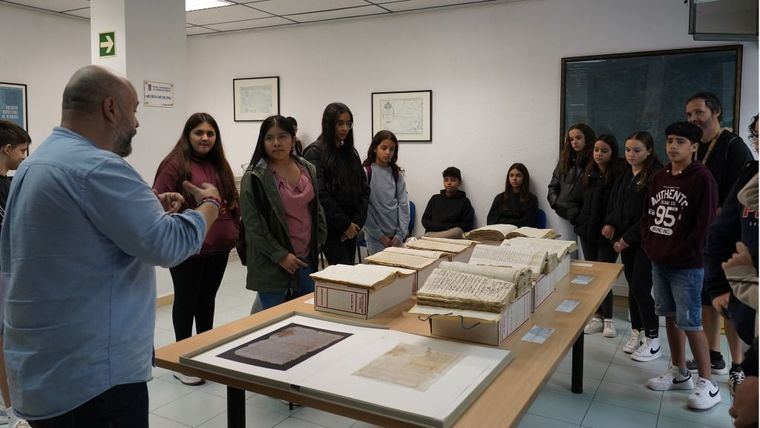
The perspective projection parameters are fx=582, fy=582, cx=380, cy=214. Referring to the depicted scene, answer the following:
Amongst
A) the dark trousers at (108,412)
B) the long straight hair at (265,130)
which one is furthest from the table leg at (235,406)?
the long straight hair at (265,130)

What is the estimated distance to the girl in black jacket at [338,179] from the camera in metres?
3.39

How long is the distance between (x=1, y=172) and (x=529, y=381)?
2.40 m

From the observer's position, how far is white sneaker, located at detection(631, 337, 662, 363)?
3.58 metres

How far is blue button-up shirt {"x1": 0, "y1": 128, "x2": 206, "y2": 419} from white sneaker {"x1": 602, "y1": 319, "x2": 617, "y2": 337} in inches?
136

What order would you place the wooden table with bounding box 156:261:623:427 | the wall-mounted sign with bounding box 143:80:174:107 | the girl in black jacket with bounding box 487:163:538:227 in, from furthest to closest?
the girl in black jacket with bounding box 487:163:538:227
the wall-mounted sign with bounding box 143:80:174:107
the wooden table with bounding box 156:261:623:427

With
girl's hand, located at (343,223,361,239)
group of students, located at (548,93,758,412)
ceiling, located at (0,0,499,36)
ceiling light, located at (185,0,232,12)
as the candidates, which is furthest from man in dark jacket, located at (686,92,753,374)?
ceiling light, located at (185,0,232,12)

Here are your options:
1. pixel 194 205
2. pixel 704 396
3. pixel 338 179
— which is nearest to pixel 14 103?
pixel 194 205

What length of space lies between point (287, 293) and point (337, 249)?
2.27ft

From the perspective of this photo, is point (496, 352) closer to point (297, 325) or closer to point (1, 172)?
point (297, 325)

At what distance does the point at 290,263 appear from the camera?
2707 mm

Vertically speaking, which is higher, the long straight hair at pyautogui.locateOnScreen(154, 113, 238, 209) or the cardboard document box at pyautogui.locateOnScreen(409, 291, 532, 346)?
the long straight hair at pyautogui.locateOnScreen(154, 113, 238, 209)

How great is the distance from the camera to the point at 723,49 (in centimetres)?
443

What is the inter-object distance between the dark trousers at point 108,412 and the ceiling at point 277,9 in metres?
4.51

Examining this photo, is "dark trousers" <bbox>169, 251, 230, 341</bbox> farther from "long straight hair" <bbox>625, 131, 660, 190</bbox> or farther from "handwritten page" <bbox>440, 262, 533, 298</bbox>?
"long straight hair" <bbox>625, 131, 660, 190</bbox>
